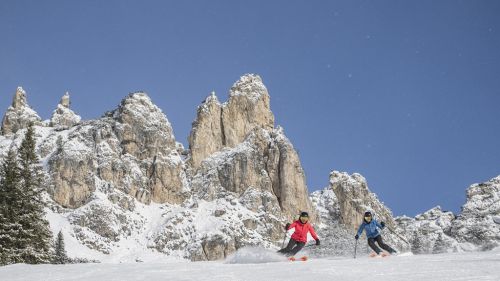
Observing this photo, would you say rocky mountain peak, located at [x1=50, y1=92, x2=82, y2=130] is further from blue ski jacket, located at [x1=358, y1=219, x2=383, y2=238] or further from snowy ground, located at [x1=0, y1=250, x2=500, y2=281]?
snowy ground, located at [x1=0, y1=250, x2=500, y2=281]

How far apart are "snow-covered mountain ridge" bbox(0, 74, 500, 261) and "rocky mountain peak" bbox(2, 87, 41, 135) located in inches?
12.7

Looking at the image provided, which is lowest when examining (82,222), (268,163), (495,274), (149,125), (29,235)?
(495,274)

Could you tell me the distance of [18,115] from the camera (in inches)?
7279

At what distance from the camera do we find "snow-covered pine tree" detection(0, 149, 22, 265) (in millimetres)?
27297

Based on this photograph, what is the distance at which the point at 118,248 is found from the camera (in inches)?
5743

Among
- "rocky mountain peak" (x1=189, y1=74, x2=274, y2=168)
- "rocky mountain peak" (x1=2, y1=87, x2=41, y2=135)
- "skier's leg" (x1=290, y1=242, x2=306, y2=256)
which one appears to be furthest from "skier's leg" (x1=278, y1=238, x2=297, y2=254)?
"rocky mountain peak" (x1=2, y1=87, x2=41, y2=135)

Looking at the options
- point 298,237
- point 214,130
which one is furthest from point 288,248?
point 214,130

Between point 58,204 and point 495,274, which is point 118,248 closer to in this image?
point 58,204

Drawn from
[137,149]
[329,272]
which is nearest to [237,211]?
[137,149]

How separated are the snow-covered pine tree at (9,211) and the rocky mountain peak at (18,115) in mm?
155465

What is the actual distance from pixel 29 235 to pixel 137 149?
149603mm

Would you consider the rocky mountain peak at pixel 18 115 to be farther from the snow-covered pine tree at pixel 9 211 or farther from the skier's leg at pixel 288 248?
the skier's leg at pixel 288 248

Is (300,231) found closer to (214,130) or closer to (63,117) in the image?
(214,130)

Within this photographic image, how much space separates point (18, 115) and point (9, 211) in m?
168
